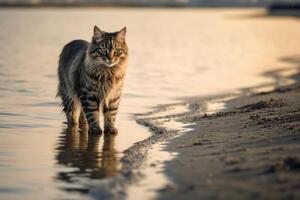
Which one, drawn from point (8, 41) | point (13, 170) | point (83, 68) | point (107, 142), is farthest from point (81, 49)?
point (8, 41)

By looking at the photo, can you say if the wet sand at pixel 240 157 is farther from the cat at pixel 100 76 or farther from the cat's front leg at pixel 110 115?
the cat at pixel 100 76

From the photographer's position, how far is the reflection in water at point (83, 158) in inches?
340

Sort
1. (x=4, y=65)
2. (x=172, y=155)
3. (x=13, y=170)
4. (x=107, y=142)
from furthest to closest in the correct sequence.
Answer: (x=4, y=65) → (x=107, y=142) → (x=172, y=155) → (x=13, y=170)

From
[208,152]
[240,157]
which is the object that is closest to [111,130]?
[208,152]

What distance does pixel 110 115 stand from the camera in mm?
12508

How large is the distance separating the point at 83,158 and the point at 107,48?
2.55m

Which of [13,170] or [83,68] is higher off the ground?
[83,68]

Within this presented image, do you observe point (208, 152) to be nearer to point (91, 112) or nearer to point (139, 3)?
point (91, 112)

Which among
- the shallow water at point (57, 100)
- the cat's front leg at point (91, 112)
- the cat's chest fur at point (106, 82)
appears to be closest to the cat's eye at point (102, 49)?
the cat's chest fur at point (106, 82)

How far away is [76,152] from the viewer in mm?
10539

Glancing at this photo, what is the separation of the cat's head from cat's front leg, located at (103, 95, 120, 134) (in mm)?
677

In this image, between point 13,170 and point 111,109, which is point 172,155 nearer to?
point 13,170

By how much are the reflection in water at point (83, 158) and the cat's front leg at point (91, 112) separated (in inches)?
6.2

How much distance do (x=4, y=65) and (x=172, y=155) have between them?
15.2 metres
